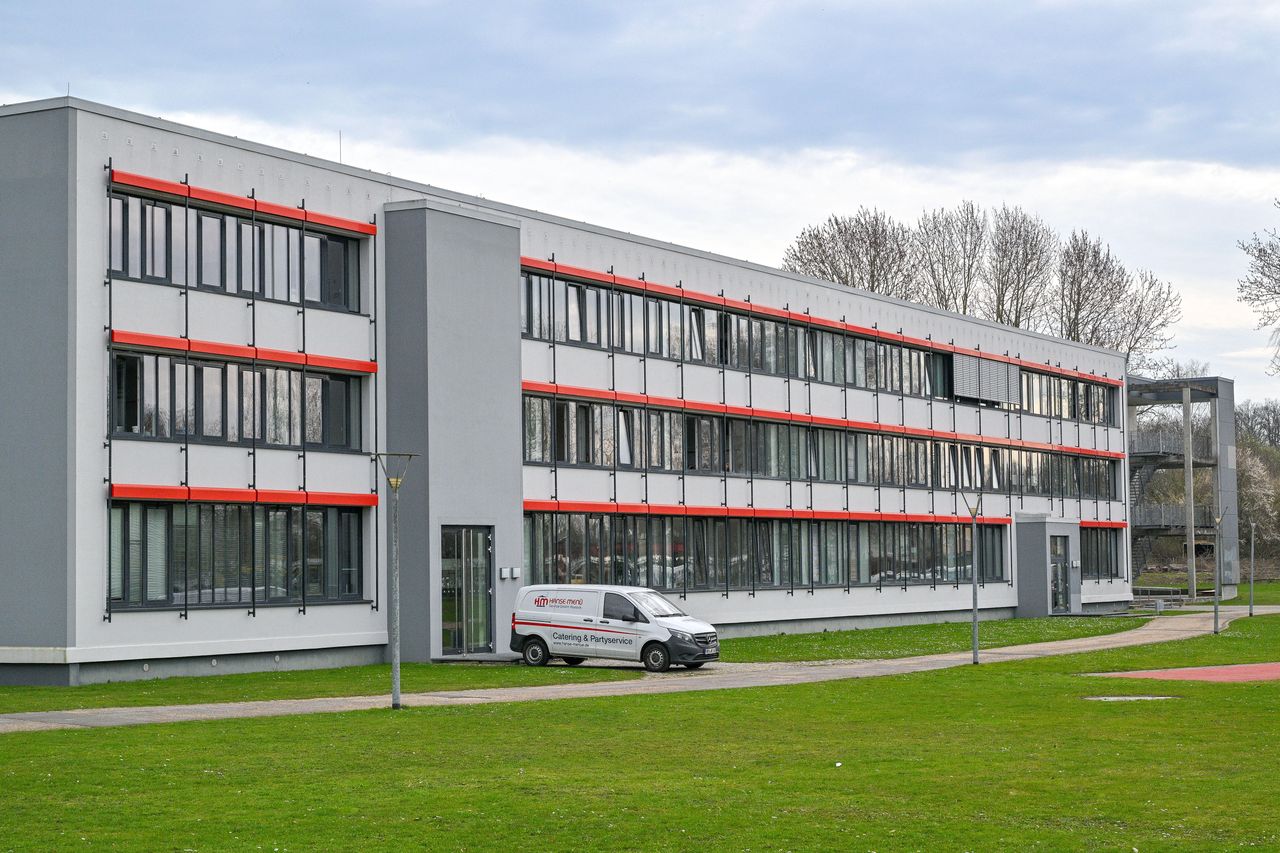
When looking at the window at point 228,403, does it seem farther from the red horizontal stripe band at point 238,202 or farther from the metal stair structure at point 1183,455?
the metal stair structure at point 1183,455

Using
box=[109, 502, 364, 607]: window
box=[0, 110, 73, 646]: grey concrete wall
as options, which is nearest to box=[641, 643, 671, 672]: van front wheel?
box=[109, 502, 364, 607]: window

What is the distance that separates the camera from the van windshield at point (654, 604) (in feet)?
116

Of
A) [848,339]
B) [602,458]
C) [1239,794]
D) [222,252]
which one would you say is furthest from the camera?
[848,339]

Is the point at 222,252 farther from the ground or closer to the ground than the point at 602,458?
farther from the ground

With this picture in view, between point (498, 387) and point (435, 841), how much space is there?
27.8m

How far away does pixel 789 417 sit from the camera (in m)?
54.5

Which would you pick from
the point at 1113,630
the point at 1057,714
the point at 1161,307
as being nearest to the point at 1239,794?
the point at 1057,714

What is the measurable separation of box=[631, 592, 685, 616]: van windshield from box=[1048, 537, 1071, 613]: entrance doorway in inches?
1446

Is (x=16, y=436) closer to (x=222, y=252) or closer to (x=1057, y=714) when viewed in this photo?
(x=222, y=252)

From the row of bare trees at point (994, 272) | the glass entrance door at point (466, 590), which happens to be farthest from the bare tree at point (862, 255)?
the glass entrance door at point (466, 590)

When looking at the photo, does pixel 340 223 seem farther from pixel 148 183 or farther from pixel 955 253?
pixel 955 253

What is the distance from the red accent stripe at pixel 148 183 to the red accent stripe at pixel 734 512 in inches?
507

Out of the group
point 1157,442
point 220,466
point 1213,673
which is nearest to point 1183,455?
point 1157,442

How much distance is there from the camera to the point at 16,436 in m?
31.8
